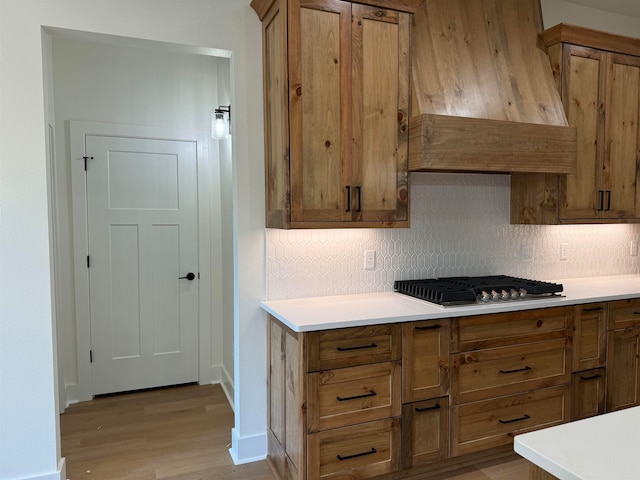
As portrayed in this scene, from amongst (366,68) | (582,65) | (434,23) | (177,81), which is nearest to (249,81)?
(366,68)

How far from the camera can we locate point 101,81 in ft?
11.2

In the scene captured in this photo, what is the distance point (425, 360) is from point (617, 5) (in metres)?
3.10

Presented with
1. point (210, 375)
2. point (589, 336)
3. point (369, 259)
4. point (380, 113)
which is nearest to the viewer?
point (380, 113)

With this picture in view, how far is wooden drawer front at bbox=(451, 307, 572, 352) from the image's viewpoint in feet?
7.73

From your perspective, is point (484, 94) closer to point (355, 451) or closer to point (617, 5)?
point (617, 5)

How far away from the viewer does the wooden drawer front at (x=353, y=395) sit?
2.08 meters

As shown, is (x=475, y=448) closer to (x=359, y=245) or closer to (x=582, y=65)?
(x=359, y=245)

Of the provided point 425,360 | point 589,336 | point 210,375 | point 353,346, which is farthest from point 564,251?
point 210,375

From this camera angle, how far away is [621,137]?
306cm

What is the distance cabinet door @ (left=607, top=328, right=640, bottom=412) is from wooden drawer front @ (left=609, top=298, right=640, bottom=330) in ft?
0.13

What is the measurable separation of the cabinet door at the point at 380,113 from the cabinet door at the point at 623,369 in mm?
1689

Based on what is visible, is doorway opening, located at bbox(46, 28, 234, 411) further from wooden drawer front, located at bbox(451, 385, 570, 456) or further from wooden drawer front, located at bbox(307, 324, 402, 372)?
wooden drawer front, located at bbox(451, 385, 570, 456)

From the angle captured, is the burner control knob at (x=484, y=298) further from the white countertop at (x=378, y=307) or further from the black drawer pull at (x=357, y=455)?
the black drawer pull at (x=357, y=455)

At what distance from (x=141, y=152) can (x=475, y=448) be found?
3194mm
